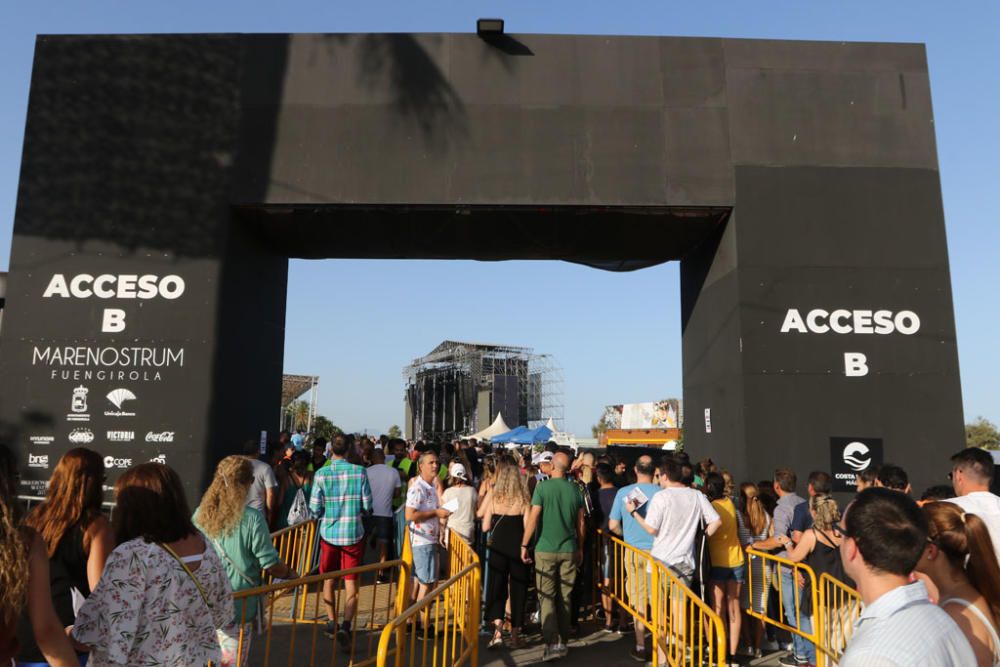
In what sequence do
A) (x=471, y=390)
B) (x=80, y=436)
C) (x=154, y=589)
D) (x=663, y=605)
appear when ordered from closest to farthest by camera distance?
(x=154, y=589) → (x=663, y=605) → (x=80, y=436) → (x=471, y=390)

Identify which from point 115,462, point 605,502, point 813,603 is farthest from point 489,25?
point 813,603

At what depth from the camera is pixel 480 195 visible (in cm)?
1061

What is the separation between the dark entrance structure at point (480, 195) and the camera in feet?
33.3

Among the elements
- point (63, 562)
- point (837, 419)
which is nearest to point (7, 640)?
point (63, 562)

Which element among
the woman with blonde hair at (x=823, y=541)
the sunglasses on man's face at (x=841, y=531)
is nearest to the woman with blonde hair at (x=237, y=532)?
the sunglasses on man's face at (x=841, y=531)

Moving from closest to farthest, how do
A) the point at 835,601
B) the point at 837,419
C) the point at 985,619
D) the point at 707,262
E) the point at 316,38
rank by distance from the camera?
the point at 985,619
the point at 835,601
the point at 837,419
the point at 316,38
the point at 707,262

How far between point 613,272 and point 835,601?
28.6 feet

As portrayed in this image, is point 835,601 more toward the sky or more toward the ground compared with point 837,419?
more toward the ground

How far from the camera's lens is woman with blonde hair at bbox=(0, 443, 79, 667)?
242 cm

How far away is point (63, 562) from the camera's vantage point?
3154 millimetres

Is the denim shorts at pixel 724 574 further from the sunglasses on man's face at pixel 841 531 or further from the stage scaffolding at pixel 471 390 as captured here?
the stage scaffolding at pixel 471 390

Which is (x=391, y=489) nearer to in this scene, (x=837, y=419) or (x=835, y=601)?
(x=835, y=601)

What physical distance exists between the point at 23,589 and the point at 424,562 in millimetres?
4876

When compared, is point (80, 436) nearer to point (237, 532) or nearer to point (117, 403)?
point (117, 403)
